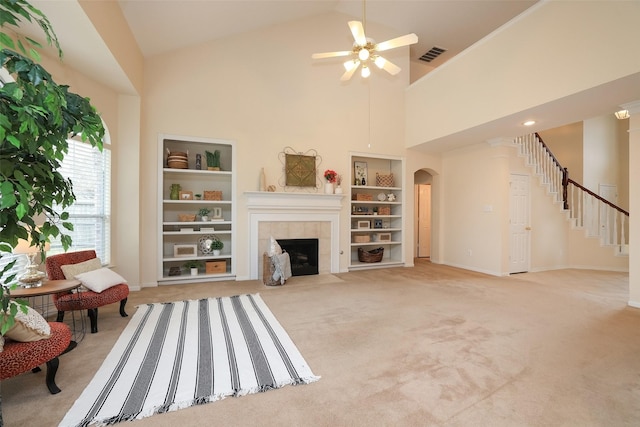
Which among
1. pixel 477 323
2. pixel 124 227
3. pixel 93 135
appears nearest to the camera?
pixel 93 135

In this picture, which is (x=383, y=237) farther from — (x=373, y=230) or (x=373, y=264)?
(x=373, y=264)

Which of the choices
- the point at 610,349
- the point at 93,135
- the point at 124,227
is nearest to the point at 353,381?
the point at 93,135

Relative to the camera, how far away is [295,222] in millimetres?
5441

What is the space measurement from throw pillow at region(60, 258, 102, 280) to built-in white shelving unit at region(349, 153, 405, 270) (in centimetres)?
426

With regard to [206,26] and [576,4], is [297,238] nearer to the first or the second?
[206,26]

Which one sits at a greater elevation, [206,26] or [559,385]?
[206,26]

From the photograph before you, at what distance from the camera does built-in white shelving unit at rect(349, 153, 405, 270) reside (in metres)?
6.28

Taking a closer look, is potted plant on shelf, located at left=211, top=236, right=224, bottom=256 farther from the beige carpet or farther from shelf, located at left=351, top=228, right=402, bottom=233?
shelf, located at left=351, top=228, right=402, bottom=233

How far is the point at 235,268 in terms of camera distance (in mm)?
5086

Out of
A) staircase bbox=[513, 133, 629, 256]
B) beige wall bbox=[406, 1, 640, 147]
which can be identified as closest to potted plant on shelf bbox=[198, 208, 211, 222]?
beige wall bbox=[406, 1, 640, 147]

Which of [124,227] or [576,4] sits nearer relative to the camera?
[576,4]

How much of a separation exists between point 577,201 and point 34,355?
8925 millimetres

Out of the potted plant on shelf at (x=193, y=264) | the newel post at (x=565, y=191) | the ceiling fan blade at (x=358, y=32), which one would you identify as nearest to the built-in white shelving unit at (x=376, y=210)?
the ceiling fan blade at (x=358, y=32)

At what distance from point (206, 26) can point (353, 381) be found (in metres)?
5.16
